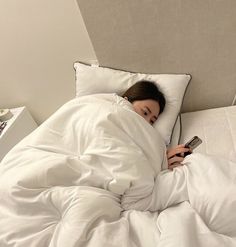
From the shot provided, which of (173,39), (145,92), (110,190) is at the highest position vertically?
(173,39)

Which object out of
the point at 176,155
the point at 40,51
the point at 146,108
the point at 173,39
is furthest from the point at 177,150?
the point at 40,51

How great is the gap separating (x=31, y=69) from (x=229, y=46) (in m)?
1.17

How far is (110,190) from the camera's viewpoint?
45.0 inches

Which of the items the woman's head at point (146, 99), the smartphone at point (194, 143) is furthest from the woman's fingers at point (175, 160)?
the woman's head at point (146, 99)

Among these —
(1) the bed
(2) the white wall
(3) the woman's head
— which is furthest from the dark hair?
(2) the white wall

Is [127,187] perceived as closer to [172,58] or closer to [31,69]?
[172,58]

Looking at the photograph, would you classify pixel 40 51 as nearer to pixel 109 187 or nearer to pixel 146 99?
pixel 146 99

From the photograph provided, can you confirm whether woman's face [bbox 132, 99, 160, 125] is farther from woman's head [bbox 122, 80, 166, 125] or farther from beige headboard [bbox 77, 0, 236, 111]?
beige headboard [bbox 77, 0, 236, 111]

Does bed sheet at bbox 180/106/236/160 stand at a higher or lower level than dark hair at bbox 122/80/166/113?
lower

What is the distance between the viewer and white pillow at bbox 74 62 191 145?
1556 mm

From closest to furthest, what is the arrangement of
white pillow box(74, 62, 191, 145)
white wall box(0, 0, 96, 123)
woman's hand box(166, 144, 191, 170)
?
woman's hand box(166, 144, 191, 170)
white pillow box(74, 62, 191, 145)
white wall box(0, 0, 96, 123)

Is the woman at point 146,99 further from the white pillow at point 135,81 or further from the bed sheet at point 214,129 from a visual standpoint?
the bed sheet at point 214,129

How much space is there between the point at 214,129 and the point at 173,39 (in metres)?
0.49

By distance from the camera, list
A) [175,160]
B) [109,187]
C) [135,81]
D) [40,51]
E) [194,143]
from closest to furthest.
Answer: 1. [109,187]
2. [175,160]
3. [194,143]
4. [135,81]
5. [40,51]
